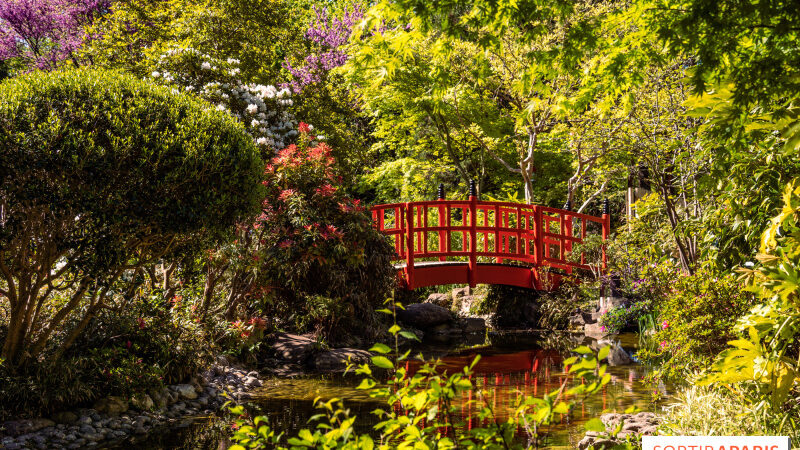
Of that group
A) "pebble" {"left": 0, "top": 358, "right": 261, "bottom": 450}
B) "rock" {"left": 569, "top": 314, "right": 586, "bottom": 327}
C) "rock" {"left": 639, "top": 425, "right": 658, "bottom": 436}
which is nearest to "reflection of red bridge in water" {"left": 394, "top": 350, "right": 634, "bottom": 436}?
"rock" {"left": 639, "top": 425, "right": 658, "bottom": 436}

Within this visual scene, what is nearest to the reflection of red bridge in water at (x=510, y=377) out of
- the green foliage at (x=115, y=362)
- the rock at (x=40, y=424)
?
the green foliage at (x=115, y=362)

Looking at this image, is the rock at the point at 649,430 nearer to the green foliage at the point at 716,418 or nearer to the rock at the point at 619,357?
the green foliage at the point at 716,418

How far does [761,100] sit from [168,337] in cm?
528

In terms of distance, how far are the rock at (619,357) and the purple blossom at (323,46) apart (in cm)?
688

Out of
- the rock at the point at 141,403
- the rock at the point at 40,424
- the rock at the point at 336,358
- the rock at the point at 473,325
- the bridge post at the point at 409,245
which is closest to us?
the rock at the point at 40,424

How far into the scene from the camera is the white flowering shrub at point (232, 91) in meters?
10.1

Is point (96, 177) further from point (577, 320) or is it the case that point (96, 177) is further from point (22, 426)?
point (577, 320)

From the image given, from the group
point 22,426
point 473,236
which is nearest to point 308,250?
point 22,426

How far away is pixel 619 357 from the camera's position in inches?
334

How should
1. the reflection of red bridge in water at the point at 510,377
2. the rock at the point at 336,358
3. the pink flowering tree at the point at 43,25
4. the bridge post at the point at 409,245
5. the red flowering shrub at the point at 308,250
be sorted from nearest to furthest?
the reflection of red bridge in water at the point at 510,377 → the rock at the point at 336,358 → the red flowering shrub at the point at 308,250 → the bridge post at the point at 409,245 → the pink flowering tree at the point at 43,25

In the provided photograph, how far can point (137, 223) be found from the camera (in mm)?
4984

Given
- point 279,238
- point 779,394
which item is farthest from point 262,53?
point 779,394

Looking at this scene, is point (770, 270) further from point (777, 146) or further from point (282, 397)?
point (282, 397)

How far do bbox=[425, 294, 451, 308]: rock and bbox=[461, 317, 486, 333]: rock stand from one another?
148cm
